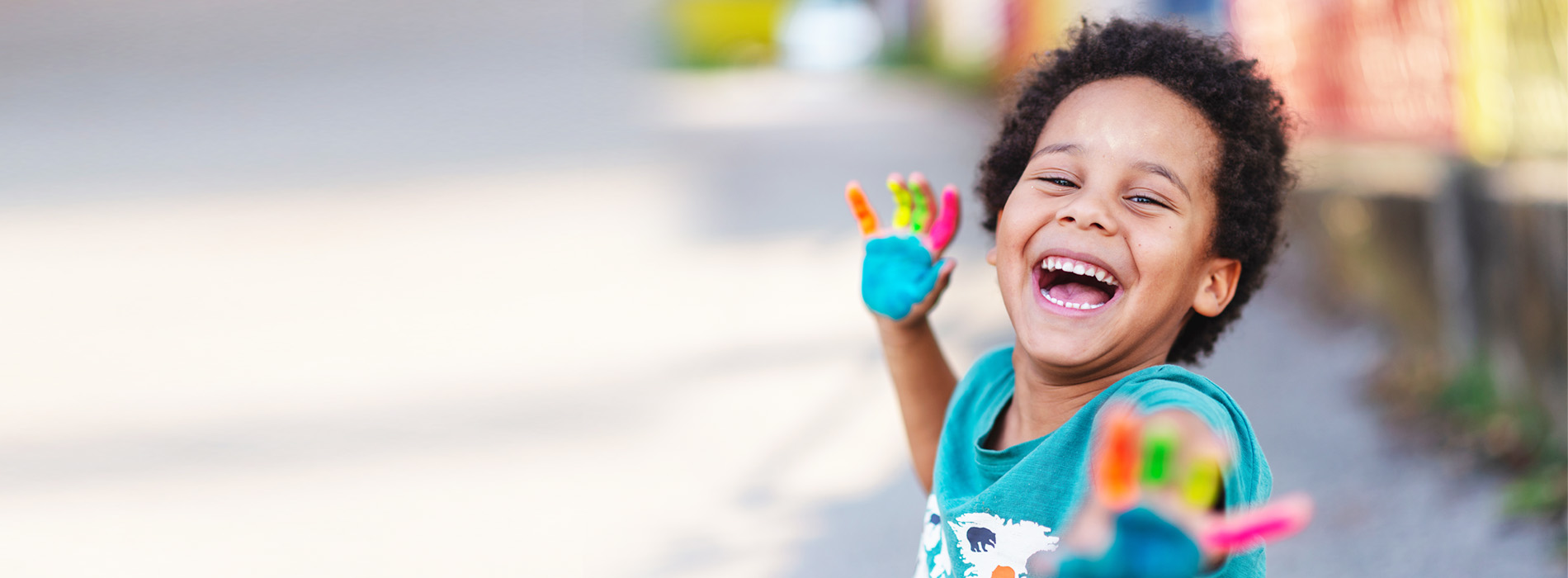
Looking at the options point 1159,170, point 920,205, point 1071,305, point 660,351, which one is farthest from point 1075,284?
point 660,351

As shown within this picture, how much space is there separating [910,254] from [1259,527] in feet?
2.73

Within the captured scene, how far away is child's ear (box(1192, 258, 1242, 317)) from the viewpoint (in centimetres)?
142

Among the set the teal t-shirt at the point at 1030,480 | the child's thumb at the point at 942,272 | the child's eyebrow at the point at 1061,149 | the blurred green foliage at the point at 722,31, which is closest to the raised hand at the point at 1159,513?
the teal t-shirt at the point at 1030,480

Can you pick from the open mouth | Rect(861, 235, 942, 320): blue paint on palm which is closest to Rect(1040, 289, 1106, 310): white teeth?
the open mouth

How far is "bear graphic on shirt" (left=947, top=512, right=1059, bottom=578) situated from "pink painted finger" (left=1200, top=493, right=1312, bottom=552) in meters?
0.40

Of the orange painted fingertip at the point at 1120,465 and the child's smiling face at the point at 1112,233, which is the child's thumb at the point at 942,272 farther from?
the orange painted fingertip at the point at 1120,465

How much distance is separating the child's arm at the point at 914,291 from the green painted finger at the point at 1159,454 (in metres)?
0.78

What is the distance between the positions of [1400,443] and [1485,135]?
81 cm

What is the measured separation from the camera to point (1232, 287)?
1.47 metres

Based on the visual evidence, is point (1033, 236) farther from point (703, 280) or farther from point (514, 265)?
point (514, 265)

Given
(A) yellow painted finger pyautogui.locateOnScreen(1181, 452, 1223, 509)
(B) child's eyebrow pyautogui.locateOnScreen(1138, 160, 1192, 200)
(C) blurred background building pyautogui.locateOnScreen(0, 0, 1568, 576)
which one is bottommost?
(A) yellow painted finger pyautogui.locateOnScreen(1181, 452, 1223, 509)

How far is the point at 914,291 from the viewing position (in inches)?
66.8

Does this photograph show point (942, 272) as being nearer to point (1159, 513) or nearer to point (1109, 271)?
point (1109, 271)

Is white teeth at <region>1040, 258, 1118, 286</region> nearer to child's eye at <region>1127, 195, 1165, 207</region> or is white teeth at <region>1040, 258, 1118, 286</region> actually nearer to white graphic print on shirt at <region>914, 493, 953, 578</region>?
child's eye at <region>1127, 195, 1165, 207</region>
